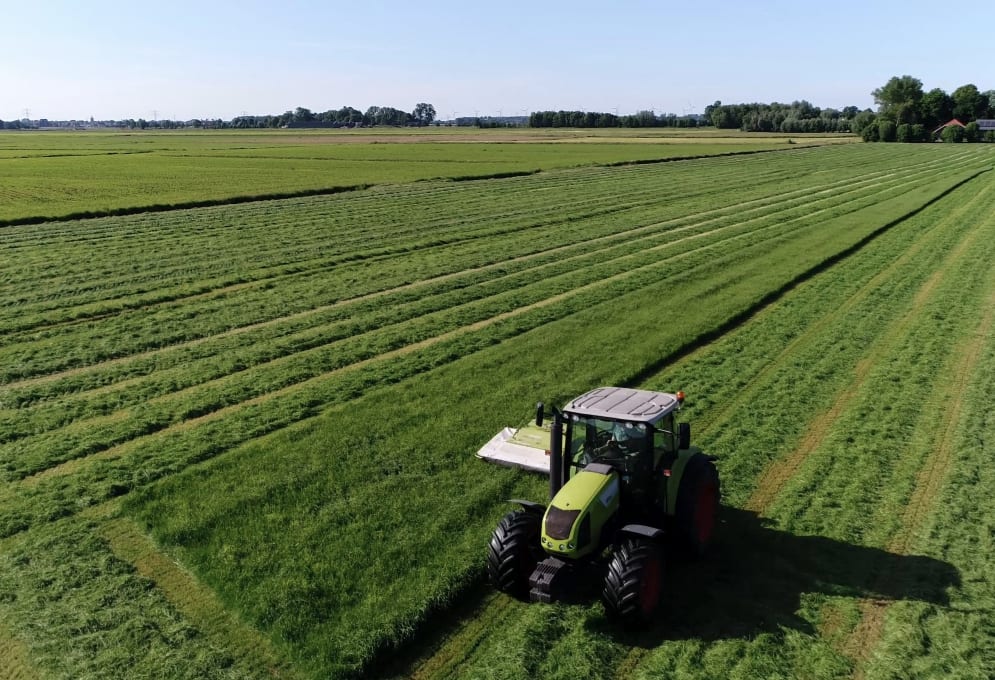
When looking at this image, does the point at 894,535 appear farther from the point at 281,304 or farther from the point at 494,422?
the point at 281,304

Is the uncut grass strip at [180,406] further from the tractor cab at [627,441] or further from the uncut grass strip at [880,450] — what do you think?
the uncut grass strip at [880,450]

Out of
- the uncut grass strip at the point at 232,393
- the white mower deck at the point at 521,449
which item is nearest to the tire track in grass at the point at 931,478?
the white mower deck at the point at 521,449

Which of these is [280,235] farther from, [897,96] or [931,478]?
[897,96]

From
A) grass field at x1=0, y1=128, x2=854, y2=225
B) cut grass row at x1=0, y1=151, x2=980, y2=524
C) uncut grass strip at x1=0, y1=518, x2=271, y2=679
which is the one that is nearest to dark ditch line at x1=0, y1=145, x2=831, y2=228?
grass field at x1=0, y1=128, x2=854, y2=225

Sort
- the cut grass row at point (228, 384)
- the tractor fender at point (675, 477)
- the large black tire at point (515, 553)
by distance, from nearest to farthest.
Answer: the large black tire at point (515, 553) → the tractor fender at point (675, 477) → the cut grass row at point (228, 384)

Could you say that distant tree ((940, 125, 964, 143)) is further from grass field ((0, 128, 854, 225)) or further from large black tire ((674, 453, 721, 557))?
large black tire ((674, 453, 721, 557))

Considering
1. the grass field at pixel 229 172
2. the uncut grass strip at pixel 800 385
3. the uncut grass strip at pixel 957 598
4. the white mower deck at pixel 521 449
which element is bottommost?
the grass field at pixel 229 172

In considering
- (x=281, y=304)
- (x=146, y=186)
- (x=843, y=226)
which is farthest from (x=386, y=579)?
(x=146, y=186)

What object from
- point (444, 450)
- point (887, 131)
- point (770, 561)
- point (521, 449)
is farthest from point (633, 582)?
point (887, 131)
